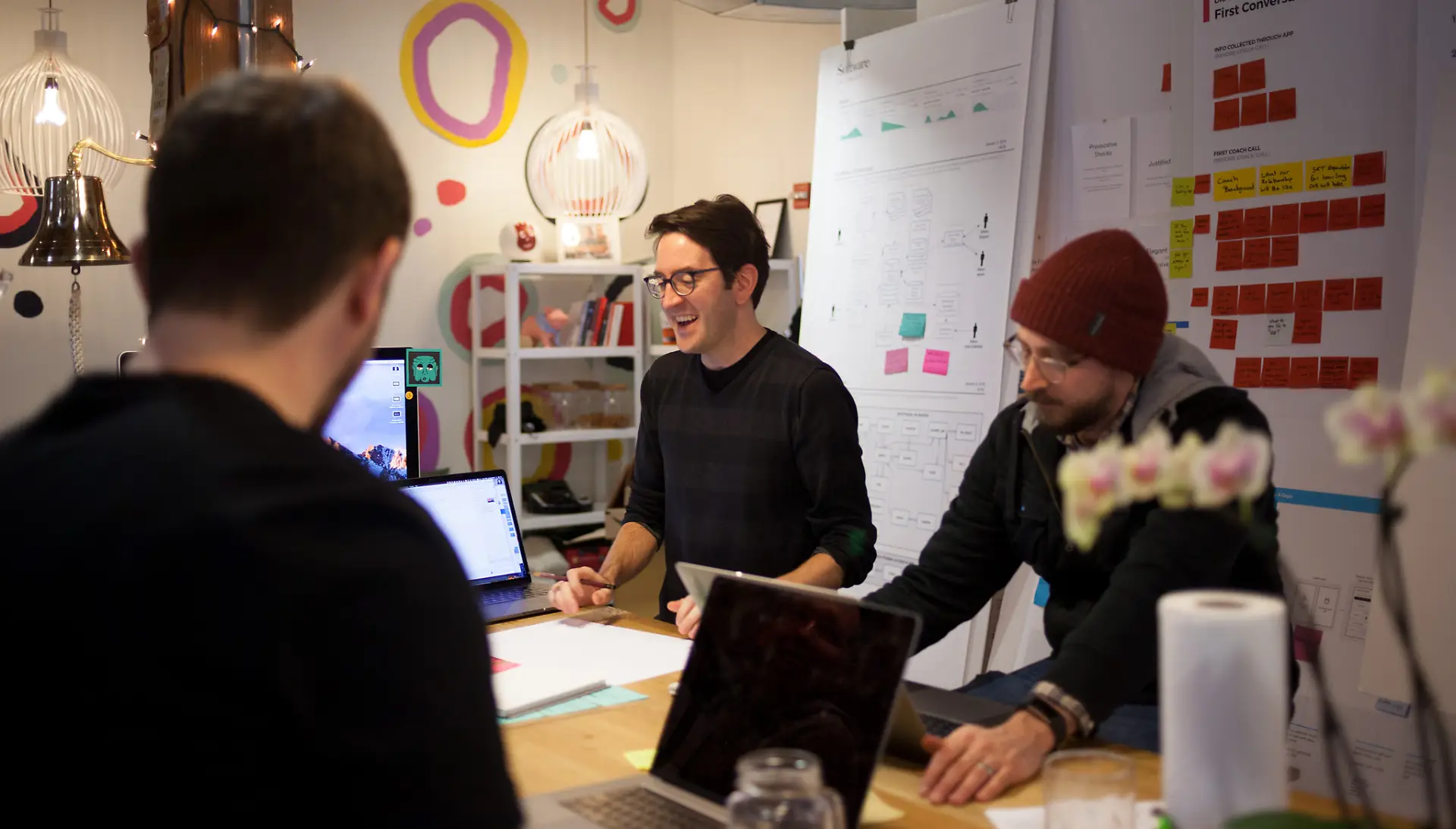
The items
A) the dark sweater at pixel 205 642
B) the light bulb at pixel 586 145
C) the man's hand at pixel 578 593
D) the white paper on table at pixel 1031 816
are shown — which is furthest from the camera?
the light bulb at pixel 586 145

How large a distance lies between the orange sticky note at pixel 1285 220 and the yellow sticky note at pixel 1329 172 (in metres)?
0.06

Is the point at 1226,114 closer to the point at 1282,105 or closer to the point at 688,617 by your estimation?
the point at 1282,105

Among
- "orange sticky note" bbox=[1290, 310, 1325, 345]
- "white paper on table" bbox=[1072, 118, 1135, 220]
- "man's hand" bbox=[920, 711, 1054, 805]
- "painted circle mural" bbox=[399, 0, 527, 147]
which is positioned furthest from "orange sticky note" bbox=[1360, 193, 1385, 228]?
"painted circle mural" bbox=[399, 0, 527, 147]

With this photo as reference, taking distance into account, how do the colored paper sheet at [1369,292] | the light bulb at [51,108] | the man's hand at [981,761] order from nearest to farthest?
the man's hand at [981,761]
the colored paper sheet at [1369,292]
the light bulb at [51,108]

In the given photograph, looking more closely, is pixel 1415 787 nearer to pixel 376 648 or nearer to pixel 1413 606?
pixel 1413 606

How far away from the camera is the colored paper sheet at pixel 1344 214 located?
103 inches

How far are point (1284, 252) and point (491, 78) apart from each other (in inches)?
138

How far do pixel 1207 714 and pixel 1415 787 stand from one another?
187 centimetres

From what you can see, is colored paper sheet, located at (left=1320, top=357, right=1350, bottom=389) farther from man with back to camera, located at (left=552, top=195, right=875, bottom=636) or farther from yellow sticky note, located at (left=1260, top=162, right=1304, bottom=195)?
man with back to camera, located at (left=552, top=195, right=875, bottom=636)

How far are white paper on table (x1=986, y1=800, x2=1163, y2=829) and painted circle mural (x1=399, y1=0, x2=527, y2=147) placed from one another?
4356 mm

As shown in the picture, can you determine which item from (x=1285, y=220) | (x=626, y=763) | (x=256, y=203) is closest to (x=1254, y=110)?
(x=1285, y=220)

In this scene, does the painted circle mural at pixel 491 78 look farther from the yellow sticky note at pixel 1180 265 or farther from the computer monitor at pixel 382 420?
the yellow sticky note at pixel 1180 265

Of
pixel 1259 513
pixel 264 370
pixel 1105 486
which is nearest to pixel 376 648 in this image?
pixel 264 370

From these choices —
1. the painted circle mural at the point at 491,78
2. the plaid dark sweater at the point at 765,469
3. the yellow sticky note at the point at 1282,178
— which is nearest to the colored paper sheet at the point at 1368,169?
the yellow sticky note at the point at 1282,178
